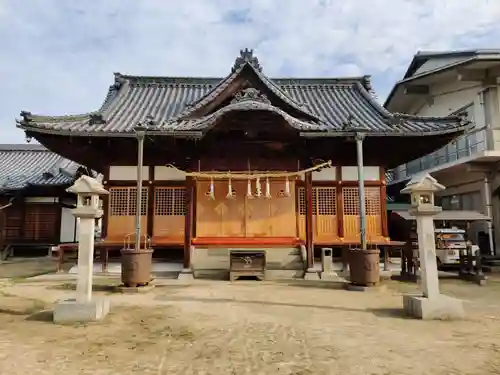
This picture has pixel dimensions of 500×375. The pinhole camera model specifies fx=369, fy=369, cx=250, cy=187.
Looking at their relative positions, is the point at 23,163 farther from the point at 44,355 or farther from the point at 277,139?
the point at 44,355

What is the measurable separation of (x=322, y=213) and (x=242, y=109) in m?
5.54

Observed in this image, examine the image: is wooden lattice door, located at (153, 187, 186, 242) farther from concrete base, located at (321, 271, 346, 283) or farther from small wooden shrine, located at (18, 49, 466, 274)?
concrete base, located at (321, 271, 346, 283)

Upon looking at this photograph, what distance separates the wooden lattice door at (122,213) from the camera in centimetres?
1476

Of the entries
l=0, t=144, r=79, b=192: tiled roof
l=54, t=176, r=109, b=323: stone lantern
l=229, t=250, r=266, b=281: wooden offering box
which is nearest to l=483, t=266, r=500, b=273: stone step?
l=229, t=250, r=266, b=281: wooden offering box

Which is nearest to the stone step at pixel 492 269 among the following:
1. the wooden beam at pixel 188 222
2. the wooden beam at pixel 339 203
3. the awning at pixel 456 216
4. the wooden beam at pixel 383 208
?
the awning at pixel 456 216

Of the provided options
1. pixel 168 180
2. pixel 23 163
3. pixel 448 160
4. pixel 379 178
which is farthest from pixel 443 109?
pixel 23 163

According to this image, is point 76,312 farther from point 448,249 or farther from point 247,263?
point 448,249

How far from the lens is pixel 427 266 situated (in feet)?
25.1

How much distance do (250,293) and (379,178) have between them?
27.0ft

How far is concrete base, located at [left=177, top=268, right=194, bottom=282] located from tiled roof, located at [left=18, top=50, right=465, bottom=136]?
4954mm

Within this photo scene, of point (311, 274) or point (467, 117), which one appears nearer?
point (311, 274)

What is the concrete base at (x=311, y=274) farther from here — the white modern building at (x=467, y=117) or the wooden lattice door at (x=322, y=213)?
the white modern building at (x=467, y=117)

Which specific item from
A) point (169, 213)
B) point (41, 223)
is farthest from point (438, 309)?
point (41, 223)

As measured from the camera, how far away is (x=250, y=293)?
410 inches
